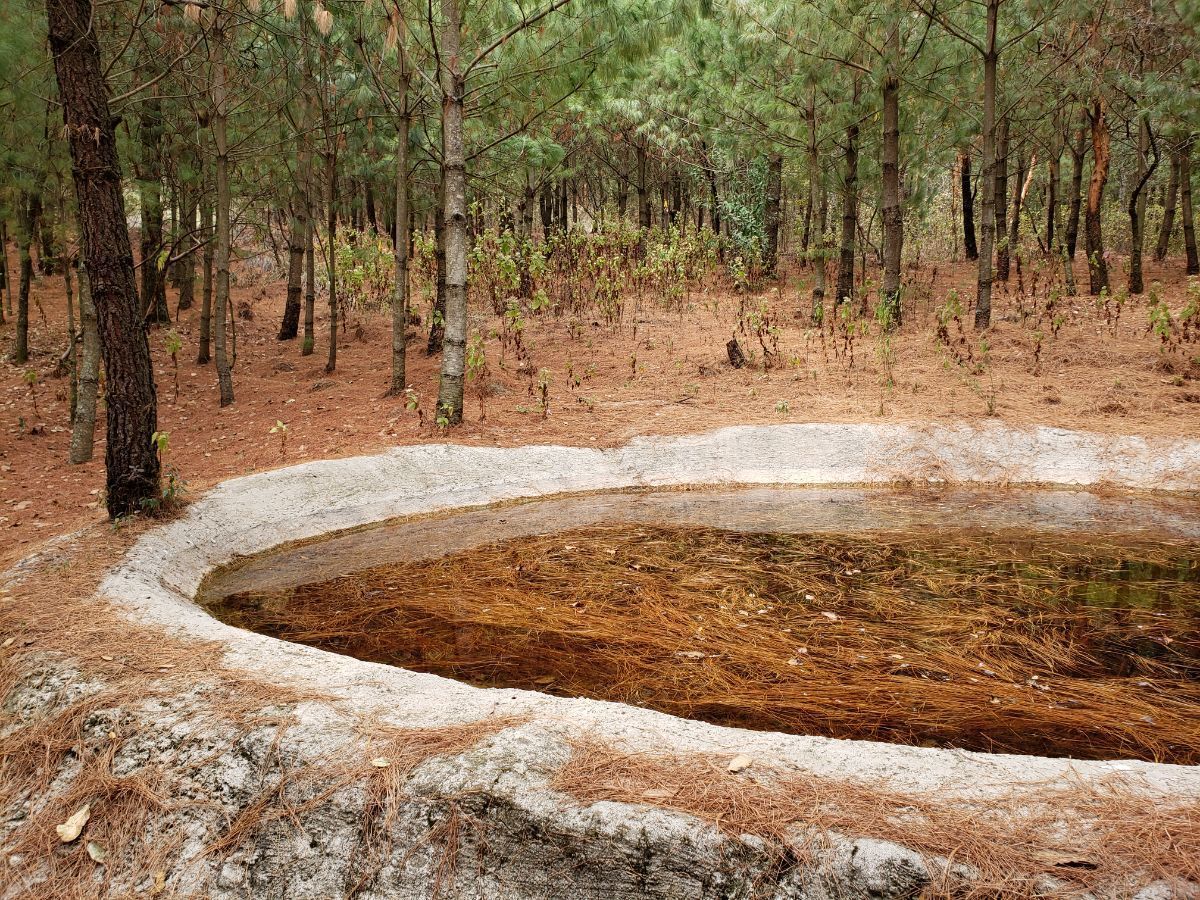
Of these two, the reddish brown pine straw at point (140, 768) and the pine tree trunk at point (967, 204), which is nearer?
the reddish brown pine straw at point (140, 768)

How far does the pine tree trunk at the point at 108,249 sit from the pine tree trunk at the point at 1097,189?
45.3ft

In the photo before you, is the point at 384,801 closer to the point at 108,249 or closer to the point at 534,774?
the point at 534,774

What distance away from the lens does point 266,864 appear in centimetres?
279

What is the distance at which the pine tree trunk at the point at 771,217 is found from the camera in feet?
58.1

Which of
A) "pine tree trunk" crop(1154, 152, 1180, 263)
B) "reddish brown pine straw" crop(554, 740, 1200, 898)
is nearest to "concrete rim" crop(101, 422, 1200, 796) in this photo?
"reddish brown pine straw" crop(554, 740, 1200, 898)

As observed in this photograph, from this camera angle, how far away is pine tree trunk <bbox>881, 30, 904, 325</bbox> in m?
11.3

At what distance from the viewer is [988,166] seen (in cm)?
1090

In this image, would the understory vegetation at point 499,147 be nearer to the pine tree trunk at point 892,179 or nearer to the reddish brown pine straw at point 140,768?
the pine tree trunk at point 892,179

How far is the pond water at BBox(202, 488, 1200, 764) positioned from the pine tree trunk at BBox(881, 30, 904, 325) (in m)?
5.91

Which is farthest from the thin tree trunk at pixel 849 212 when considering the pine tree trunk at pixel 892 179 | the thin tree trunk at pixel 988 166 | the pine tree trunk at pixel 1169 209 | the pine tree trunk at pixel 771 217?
the pine tree trunk at pixel 1169 209

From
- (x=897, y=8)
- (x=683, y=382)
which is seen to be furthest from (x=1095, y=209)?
(x=683, y=382)

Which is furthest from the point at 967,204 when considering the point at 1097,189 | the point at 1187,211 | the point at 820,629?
the point at 820,629

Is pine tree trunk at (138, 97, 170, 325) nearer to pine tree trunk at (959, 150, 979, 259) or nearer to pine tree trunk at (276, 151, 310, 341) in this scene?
pine tree trunk at (276, 151, 310, 341)

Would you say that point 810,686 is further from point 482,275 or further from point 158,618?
point 482,275
